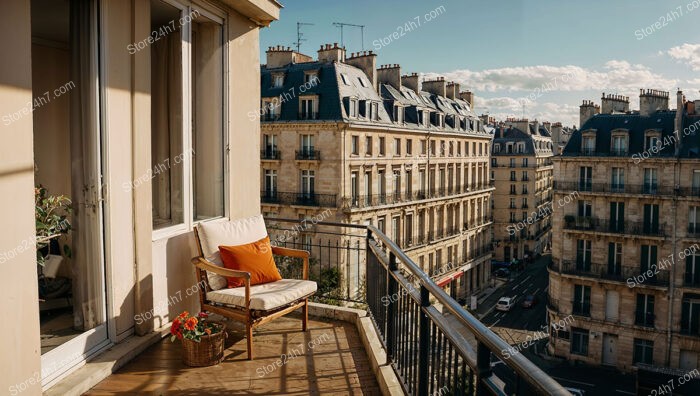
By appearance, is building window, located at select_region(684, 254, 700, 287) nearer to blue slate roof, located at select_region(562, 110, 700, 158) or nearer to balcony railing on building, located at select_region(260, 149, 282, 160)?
blue slate roof, located at select_region(562, 110, 700, 158)

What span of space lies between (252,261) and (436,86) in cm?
3800

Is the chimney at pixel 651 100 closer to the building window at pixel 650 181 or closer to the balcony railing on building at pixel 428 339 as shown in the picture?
the building window at pixel 650 181

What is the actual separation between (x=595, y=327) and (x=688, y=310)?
14.6 feet

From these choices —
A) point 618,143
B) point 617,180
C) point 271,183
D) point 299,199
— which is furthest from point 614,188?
point 271,183

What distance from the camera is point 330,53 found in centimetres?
2944

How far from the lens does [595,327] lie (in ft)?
91.9

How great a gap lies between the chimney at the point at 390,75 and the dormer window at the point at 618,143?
13391 mm

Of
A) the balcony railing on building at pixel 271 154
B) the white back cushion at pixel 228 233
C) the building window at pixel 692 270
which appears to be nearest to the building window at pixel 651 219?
the building window at pixel 692 270

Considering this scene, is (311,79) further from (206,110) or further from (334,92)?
(206,110)

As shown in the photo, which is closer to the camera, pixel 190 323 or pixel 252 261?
pixel 190 323

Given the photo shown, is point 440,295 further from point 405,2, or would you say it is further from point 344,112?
point 405,2

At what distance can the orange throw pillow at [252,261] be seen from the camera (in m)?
4.76

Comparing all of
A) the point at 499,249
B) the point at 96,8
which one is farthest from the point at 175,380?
the point at 499,249

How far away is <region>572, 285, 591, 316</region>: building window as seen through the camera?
28.5m
